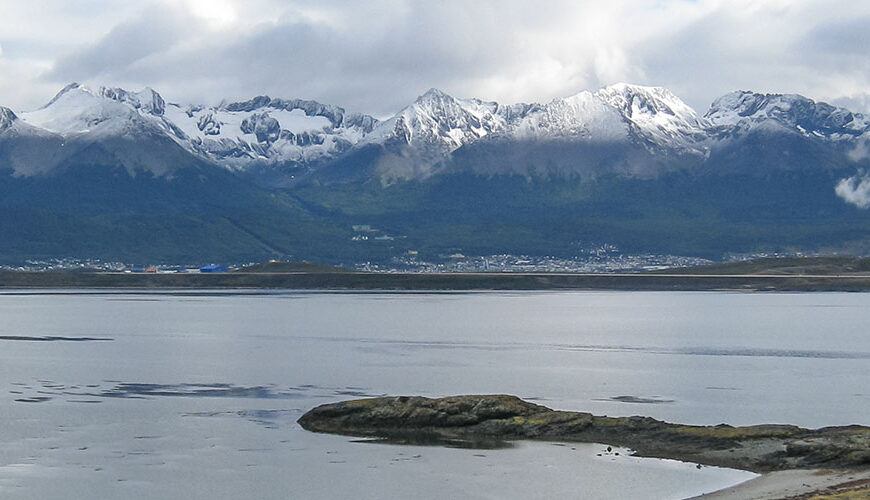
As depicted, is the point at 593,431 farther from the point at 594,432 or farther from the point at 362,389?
the point at 362,389

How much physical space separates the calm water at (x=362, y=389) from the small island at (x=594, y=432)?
1985mm

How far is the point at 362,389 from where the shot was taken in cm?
8225

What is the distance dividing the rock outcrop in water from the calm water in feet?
6.32

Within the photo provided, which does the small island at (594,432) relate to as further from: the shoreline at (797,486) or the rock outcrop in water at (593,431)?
the shoreline at (797,486)

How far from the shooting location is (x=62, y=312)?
7003 inches

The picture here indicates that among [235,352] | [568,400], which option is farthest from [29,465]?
[235,352]

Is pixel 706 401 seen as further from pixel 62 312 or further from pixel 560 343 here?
pixel 62 312

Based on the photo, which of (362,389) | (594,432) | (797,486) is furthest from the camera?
(362,389)

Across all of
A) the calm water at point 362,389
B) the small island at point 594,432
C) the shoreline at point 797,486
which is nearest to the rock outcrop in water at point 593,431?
the small island at point 594,432

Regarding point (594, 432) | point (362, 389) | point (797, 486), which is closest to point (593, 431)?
point (594, 432)

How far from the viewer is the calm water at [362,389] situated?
53219 mm

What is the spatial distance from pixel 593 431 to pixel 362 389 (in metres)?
23.2

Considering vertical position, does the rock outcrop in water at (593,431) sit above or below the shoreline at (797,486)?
above

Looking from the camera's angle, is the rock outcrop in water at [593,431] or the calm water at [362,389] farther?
the rock outcrop in water at [593,431]
